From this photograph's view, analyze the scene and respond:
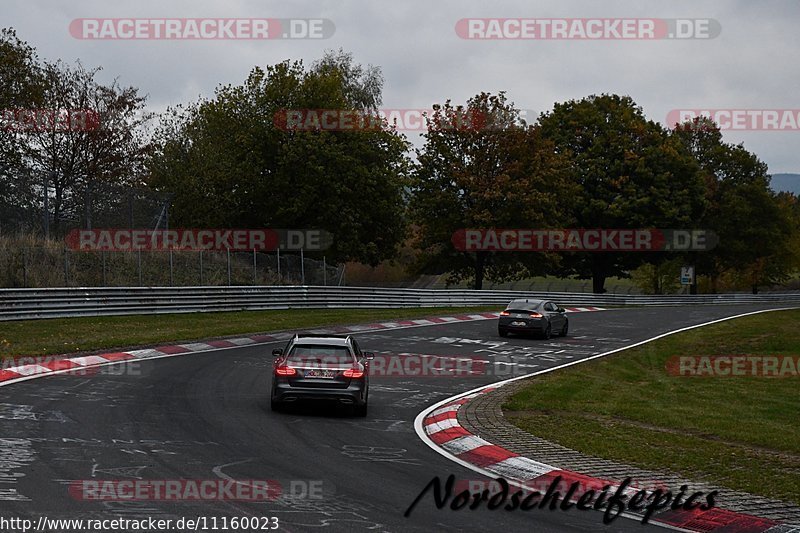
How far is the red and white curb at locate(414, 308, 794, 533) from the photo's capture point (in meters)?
8.45

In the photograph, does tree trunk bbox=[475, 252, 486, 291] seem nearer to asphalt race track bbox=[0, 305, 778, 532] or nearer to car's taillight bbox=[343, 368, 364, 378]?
asphalt race track bbox=[0, 305, 778, 532]

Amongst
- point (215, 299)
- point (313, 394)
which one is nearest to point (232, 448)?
point (313, 394)

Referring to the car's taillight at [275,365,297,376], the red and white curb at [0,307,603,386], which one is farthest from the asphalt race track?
the red and white curb at [0,307,603,386]

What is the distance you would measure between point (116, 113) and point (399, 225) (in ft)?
58.5

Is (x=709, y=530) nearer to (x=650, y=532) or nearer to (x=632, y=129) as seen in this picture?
(x=650, y=532)

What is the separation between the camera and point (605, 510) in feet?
29.2

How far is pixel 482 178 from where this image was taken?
5522 cm

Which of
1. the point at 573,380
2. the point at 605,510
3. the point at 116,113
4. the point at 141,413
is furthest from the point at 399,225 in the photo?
the point at 605,510

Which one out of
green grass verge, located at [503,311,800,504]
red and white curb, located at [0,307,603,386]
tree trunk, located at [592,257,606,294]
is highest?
tree trunk, located at [592,257,606,294]

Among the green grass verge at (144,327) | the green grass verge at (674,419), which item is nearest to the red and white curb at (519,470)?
the green grass verge at (674,419)

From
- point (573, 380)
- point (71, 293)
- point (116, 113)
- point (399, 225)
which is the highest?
point (116, 113)

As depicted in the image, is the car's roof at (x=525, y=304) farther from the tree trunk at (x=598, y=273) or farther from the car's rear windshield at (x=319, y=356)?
the tree trunk at (x=598, y=273)

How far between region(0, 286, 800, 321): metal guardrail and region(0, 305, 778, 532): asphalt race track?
355 inches

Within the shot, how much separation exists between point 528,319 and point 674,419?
51.5 ft
